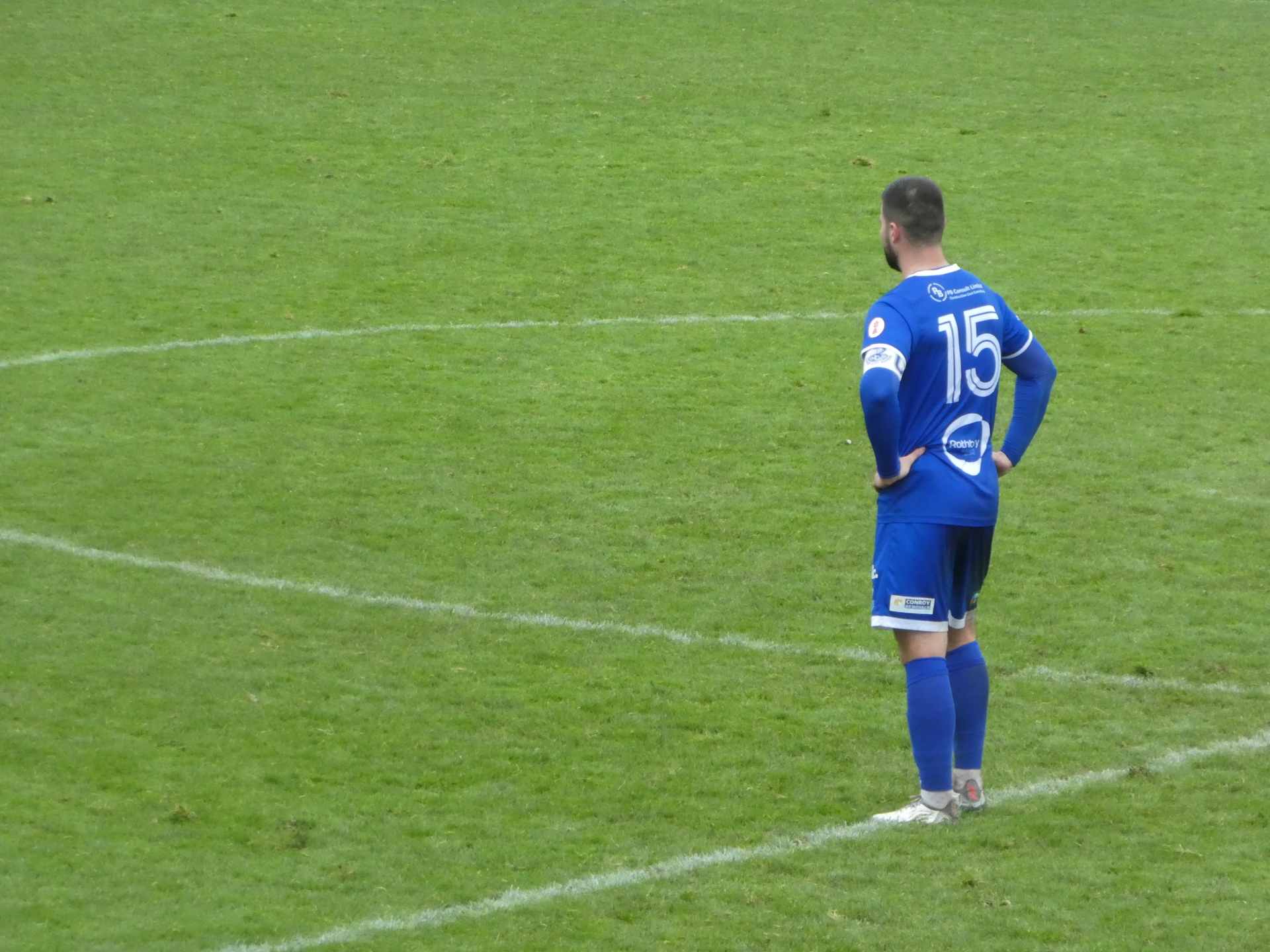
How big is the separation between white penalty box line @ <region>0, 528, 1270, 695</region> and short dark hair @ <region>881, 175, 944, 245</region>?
219 centimetres

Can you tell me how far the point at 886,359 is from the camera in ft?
18.6

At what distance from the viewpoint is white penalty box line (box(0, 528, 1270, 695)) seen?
7289 mm

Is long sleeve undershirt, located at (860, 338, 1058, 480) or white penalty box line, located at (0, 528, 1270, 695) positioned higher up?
long sleeve undershirt, located at (860, 338, 1058, 480)

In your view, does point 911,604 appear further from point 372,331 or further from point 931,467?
point 372,331

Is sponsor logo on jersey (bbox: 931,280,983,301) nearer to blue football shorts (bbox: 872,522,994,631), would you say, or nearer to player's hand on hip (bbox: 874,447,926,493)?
player's hand on hip (bbox: 874,447,926,493)

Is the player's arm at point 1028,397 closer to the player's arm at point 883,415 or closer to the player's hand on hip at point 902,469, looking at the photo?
the player's hand on hip at point 902,469

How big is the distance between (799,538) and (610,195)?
25.3 feet

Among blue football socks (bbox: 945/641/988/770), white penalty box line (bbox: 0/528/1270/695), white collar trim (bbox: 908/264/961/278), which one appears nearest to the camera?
white collar trim (bbox: 908/264/961/278)

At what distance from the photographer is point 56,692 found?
274 inches

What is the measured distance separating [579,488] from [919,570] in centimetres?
410

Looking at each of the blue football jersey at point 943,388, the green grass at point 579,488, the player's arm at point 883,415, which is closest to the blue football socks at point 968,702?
the green grass at point 579,488

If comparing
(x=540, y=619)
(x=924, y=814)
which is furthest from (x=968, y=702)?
(x=540, y=619)

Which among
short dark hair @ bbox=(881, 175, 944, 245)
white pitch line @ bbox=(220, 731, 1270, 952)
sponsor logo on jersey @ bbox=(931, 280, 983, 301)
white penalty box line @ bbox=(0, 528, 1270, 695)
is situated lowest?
white penalty box line @ bbox=(0, 528, 1270, 695)

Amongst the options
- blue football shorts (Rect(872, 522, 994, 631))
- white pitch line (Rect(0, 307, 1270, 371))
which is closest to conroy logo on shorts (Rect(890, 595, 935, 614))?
blue football shorts (Rect(872, 522, 994, 631))
